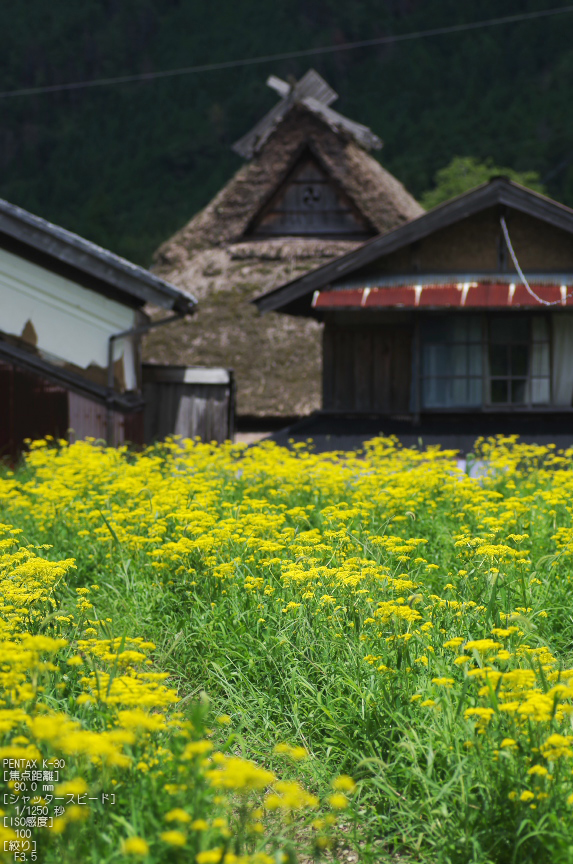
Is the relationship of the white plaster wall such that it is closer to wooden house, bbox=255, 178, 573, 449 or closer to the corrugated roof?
the corrugated roof

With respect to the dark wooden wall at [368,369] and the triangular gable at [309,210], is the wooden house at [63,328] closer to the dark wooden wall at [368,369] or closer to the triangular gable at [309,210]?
the dark wooden wall at [368,369]

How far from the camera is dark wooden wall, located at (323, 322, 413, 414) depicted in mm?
13258

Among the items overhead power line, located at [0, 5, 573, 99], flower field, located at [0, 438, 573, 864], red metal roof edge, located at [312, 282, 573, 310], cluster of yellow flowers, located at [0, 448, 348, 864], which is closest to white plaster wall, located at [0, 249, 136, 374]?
red metal roof edge, located at [312, 282, 573, 310]

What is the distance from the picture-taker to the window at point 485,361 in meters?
12.7

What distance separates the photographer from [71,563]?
4.34 m

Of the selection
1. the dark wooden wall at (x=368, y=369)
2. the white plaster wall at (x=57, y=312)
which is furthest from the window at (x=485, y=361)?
the white plaster wall at (x=57, y=312)

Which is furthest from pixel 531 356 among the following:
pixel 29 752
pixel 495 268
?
pixel 29 752

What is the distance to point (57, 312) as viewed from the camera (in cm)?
1152

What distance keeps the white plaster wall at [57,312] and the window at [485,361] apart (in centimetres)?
482

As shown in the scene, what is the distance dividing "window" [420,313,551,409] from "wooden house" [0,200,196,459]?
3.96m

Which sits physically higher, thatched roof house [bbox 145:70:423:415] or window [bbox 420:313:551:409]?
thatched roof house [bbox 145:70:423:415]

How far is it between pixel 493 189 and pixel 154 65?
52740 mm

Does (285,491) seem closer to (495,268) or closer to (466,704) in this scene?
(466,704)

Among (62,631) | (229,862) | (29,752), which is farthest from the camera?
(62,631)
